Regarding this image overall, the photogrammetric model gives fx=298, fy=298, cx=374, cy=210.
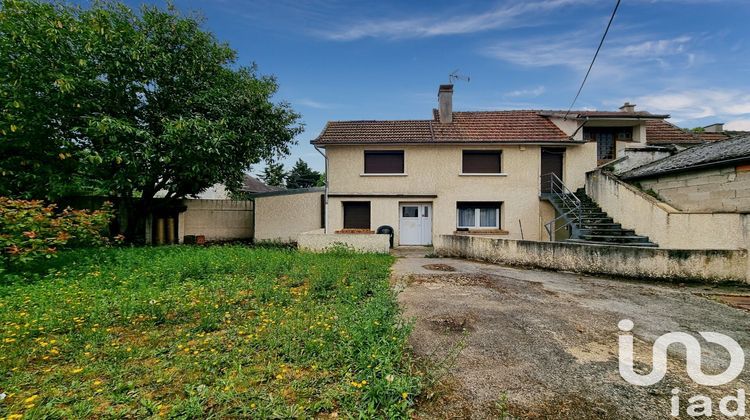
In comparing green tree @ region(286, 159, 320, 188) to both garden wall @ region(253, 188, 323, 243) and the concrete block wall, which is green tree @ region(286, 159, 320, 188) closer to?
garden wall @ region(253, 188, 323, 243)

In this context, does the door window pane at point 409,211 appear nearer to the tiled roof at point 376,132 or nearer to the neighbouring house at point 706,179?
the tiled roof at point 376,132

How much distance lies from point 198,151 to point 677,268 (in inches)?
554

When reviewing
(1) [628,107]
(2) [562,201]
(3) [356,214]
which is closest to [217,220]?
(3) [356,214]

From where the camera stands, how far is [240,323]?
4094mm

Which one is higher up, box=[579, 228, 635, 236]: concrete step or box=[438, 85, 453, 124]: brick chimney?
box=[438, 85, 453, 124]: brick chimney

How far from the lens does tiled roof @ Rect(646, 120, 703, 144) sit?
605 inches

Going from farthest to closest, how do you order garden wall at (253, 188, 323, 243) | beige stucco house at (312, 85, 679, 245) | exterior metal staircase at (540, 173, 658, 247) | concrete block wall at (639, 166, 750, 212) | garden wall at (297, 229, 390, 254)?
garden wall at (253, 188, 323, 243), beige stucco house at (312, 85, 679, 245), garden wall at (297, 229, 390, 254), exterior metal staircase at (540, 173, 658, 247), concrete block wall at (639, 166, 750, 212)

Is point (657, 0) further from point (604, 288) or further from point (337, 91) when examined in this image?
point (337, 91)

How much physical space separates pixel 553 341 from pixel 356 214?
38.1 feet

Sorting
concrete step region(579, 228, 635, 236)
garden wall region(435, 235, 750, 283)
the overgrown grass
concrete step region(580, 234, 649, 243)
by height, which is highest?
concrete step region(579, 228, 635, 236)

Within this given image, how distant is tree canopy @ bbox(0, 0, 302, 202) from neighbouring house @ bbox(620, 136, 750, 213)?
14928 millimetres

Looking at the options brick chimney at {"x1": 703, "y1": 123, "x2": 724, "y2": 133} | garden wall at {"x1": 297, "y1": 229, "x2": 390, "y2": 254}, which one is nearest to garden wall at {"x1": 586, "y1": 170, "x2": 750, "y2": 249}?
garden wall at {"x1": 297, "y1": 229, "x2": 390, "y2": 254}

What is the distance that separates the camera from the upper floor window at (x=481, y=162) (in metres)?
14.6

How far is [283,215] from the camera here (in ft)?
49.7
